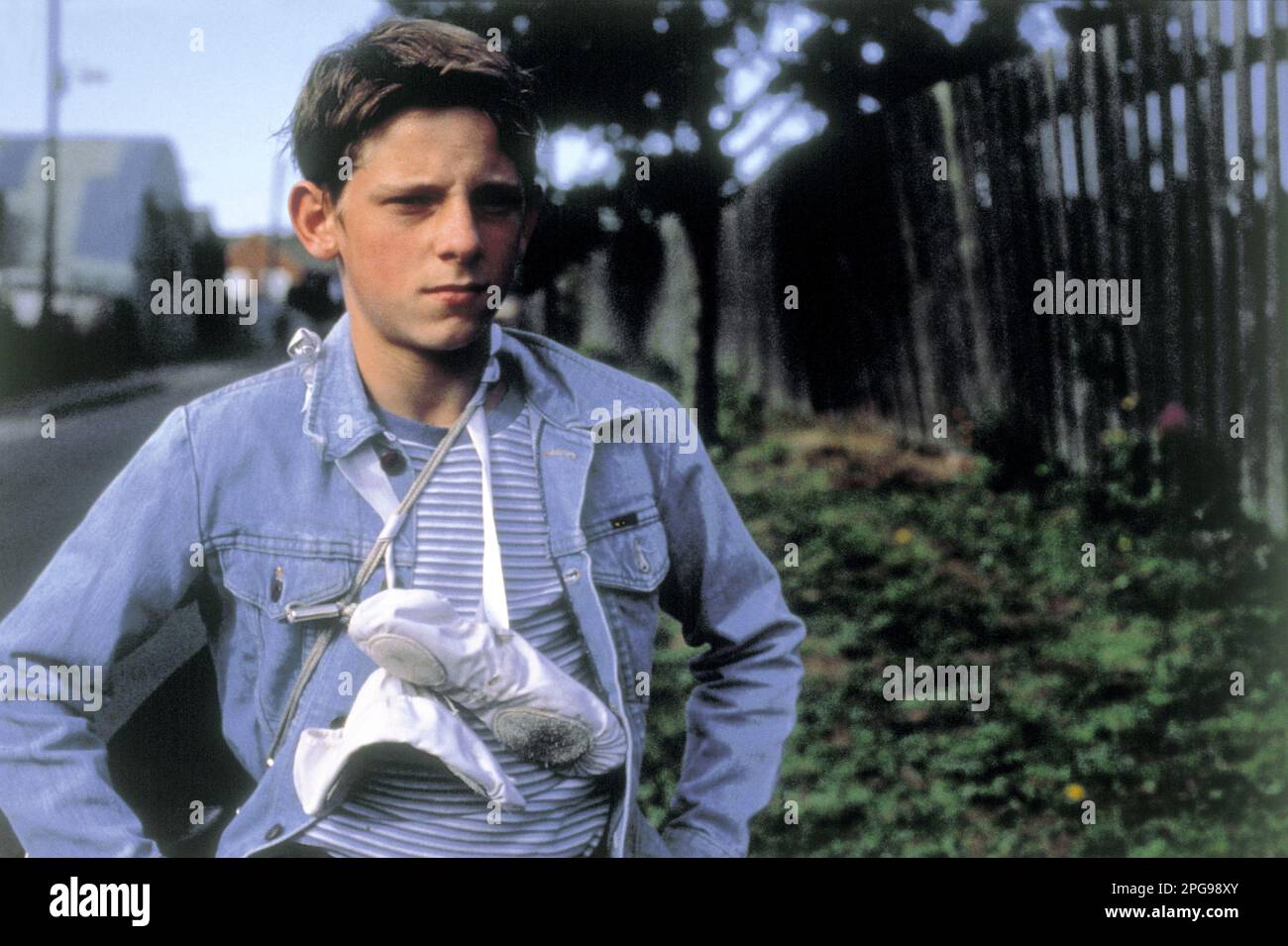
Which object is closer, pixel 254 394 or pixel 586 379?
pixel 254 394

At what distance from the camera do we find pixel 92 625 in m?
2.02

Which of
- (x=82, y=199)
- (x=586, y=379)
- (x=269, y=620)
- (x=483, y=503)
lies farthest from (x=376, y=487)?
(x=82, y=199)

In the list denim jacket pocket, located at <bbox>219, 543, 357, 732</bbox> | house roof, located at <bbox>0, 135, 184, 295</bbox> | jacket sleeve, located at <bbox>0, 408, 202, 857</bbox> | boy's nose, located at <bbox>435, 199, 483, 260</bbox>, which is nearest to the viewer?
jacket sleeve, located at <bbox>0, 408, 202, 857</bbox>

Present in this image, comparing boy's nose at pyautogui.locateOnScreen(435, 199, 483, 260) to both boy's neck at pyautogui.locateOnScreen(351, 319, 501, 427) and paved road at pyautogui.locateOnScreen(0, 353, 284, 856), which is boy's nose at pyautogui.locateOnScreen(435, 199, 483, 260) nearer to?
boy's neck at pyautogui.locateOnScreen(351, 319, 501, 427)

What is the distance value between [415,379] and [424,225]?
28 cm

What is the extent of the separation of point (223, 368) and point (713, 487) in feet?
3.19

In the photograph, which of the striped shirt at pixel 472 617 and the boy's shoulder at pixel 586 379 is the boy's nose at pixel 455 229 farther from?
the striped shirt at pixel 472 617

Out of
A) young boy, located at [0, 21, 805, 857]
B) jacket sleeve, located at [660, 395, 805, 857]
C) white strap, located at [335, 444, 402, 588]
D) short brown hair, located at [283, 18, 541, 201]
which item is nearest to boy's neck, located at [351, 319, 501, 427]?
young boy, located at [0, 21, 805, 857]

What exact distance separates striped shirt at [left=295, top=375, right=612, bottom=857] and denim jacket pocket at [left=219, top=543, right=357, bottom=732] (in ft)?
0.68

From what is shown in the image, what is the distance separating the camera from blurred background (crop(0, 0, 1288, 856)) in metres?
2.53

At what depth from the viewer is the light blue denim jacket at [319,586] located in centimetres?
206

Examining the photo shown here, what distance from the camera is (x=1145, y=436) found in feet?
10.1

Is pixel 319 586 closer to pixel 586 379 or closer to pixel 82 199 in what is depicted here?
pixel 586 379

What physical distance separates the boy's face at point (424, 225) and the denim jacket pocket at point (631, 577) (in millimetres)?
446
